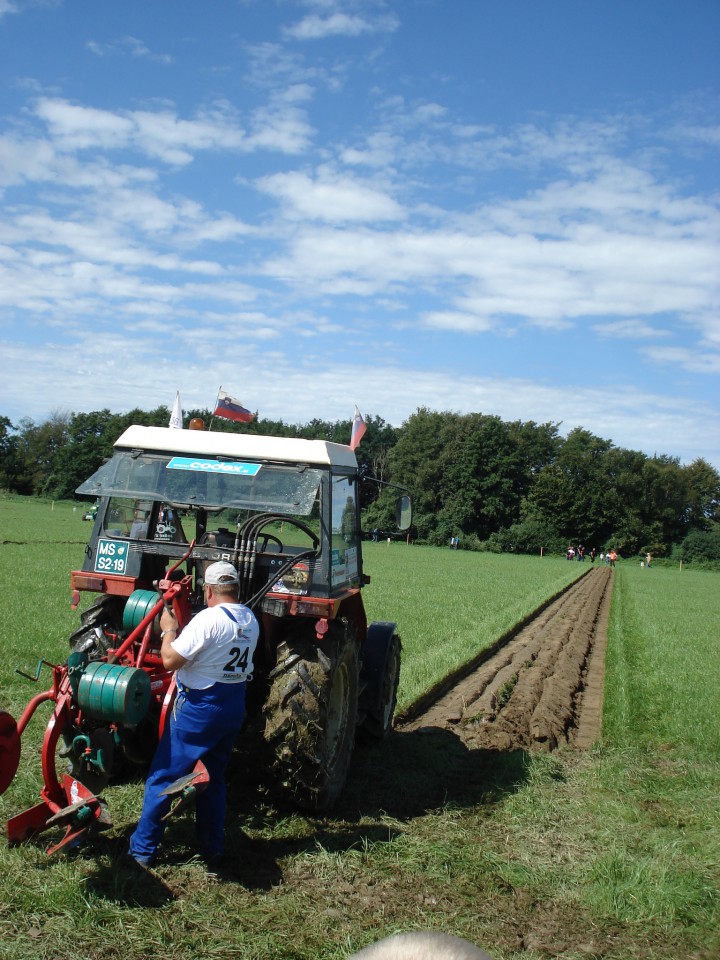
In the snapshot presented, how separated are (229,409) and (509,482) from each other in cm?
6981

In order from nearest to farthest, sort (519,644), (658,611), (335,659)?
(335,659)
(519,644)
(658,611)

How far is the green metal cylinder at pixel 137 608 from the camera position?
5.29 meters

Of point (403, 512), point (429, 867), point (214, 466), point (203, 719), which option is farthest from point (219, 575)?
point (403, 512)

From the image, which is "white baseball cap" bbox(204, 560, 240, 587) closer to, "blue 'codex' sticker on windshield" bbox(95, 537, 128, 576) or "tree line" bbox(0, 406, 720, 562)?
"blue 'codex' sticker on windshield" bbox(95, 537, 128, 576)

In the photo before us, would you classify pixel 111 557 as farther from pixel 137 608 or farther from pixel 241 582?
pixel 241 582

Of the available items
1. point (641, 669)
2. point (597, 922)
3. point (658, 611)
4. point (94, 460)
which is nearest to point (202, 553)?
point (597, 922)

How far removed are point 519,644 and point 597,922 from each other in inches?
406

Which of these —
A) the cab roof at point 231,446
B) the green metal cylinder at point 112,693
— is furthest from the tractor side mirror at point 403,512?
the green metal cylinder at point 112,693

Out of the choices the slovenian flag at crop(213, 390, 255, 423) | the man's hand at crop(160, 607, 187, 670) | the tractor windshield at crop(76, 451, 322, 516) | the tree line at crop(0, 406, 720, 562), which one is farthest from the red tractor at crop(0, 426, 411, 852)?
the tree line at crop(0, 406, 720, 562)

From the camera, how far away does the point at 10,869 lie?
162 inches

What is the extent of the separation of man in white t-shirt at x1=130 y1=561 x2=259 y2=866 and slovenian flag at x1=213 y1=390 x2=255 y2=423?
4.01 meters

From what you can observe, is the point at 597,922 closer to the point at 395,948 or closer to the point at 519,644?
the point at 395,948

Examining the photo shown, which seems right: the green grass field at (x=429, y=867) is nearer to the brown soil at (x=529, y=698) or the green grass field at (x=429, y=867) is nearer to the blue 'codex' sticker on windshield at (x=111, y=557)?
the brown soil at (x=529, y=698)

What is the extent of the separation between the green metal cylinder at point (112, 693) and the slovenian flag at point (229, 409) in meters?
4.15
